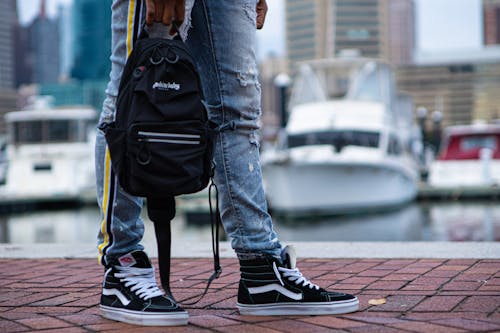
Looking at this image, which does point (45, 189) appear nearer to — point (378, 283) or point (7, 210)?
point (7, 210)

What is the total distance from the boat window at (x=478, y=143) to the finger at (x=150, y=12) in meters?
18.7

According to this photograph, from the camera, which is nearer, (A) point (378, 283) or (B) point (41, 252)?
(A) point (378, 283)

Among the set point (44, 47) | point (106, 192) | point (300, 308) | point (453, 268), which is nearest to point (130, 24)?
point (106, 192)

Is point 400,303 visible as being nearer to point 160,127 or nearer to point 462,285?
point 462,285

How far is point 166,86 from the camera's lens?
78.4 inches

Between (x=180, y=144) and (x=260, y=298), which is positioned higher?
(x=180, y=144)

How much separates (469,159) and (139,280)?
1873cm

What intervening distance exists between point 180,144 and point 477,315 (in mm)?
960

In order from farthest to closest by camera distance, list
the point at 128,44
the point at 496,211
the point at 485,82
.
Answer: the point at 485,82, the point at 496,211, the point at 128,44

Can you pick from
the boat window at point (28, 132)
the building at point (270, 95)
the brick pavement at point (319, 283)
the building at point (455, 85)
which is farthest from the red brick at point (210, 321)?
the building at point (455, 85)

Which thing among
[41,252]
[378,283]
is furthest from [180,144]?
[41,252]

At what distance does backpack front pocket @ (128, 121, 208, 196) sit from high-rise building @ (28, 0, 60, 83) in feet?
544

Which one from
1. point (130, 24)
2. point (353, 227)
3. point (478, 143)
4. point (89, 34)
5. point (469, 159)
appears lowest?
point (353, 227)

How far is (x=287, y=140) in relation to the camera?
17750 millimetres
